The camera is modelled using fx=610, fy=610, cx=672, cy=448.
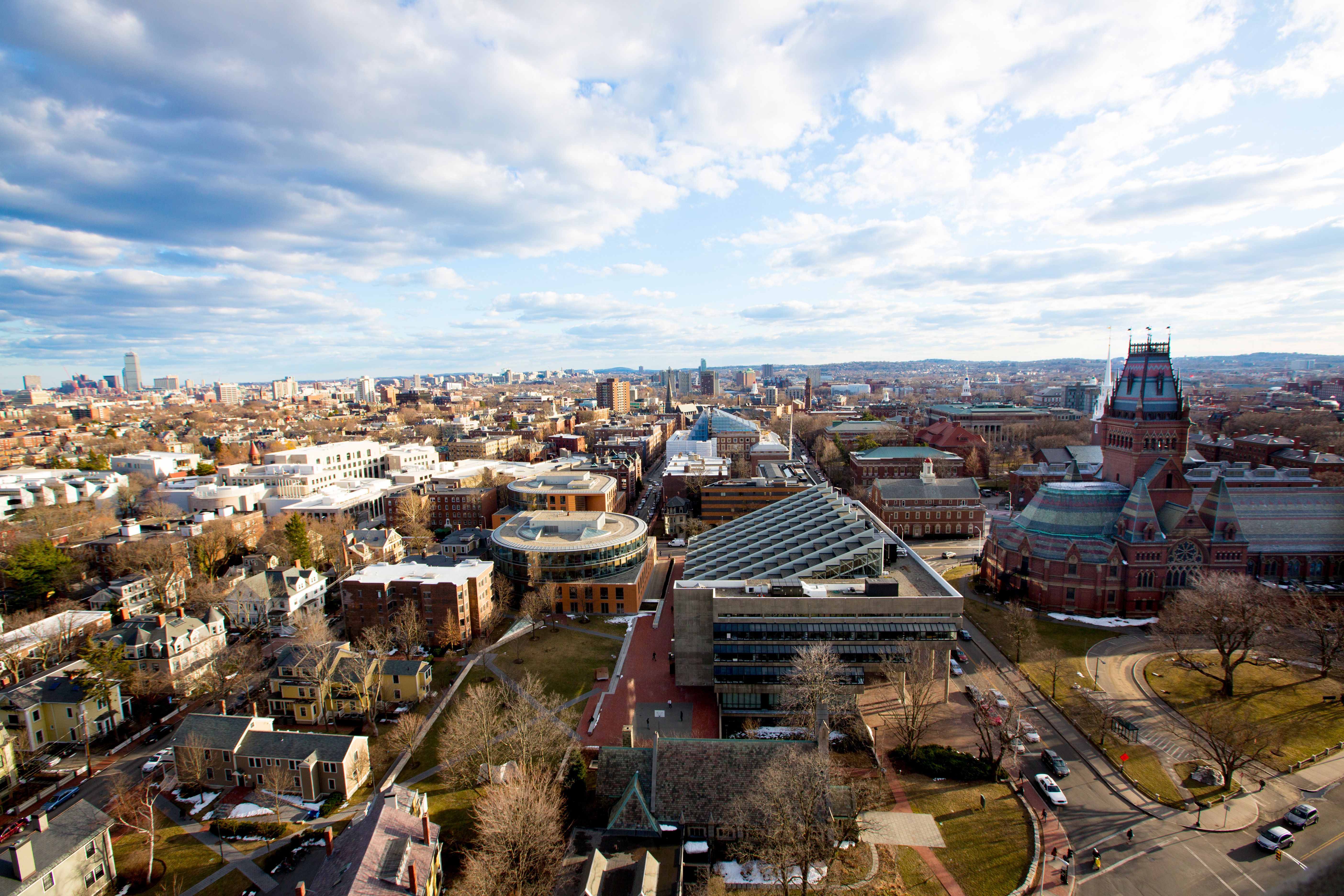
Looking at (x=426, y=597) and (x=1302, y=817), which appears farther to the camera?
(x=426, y=597)

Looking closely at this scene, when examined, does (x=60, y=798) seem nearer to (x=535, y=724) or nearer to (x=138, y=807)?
(x=138, y=807)

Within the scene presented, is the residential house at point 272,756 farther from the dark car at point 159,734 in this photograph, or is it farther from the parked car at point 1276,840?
the parked car at point 1276,840

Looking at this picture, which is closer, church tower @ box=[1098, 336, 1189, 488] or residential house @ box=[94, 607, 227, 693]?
residential house @ box=[94, 607, 227, 693]

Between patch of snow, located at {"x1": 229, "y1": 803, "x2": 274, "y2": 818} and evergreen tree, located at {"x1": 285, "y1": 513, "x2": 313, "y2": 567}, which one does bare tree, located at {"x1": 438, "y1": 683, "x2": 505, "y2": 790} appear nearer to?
patch of snow, located at {"x1": 229, "y1": 803, "x2": 274, "y2": 818}

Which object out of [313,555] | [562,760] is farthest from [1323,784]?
[313,555]

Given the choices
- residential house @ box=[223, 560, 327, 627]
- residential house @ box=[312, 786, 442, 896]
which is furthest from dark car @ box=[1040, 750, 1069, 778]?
residential house @ box=[223, 560, 327, 627]

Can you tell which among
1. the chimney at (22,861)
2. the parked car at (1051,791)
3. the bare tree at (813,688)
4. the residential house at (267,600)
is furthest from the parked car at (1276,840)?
the residential house at (267,600)

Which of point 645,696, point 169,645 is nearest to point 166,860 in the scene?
point 169,645
